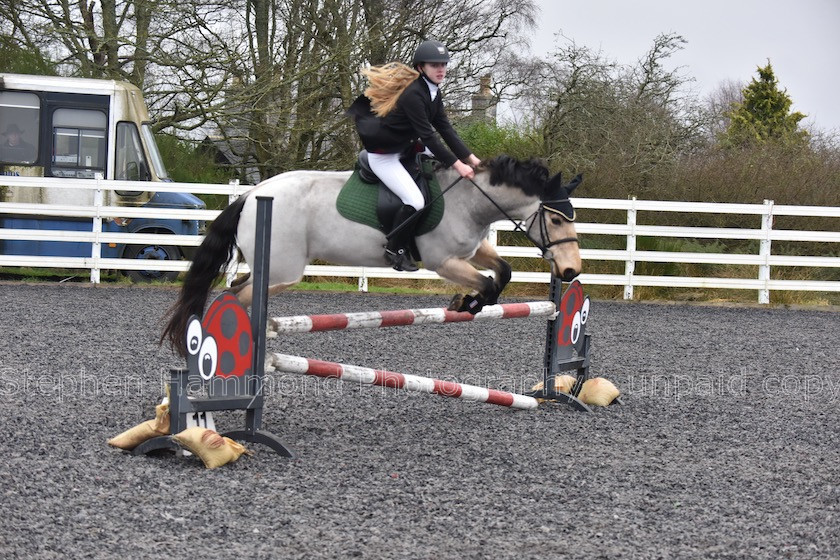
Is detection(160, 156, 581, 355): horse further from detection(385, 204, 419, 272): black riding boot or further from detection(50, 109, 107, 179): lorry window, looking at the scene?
detection(50, 109, 107, 179): lorry window

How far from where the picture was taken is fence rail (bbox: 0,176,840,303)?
12.3m

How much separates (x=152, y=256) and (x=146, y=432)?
30.0 ft

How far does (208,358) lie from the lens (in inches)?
170

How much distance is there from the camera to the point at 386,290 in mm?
12812

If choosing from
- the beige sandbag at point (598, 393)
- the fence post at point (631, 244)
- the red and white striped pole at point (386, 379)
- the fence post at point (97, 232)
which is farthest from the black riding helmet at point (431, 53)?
the fence post at point (97, 232)

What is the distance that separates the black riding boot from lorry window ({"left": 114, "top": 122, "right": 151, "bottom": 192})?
8.65m

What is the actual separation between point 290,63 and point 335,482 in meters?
12.8

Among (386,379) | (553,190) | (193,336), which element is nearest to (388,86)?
(553,190)

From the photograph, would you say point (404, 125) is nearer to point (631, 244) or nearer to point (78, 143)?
point (631, 244)

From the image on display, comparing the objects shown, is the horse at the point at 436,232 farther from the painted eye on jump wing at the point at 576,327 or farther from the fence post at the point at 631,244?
the fence post at the point at 631,244

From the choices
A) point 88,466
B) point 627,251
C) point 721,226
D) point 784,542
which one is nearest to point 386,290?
point 627,251

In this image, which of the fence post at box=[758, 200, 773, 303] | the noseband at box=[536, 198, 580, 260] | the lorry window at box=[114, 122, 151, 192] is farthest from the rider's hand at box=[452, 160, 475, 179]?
the lorry window at box=[114, 122, 151, 192]

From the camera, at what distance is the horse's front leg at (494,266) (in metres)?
5.15

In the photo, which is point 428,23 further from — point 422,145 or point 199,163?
point 422,145
